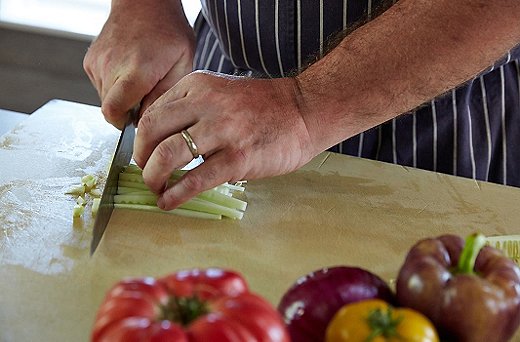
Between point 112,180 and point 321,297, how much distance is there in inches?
21.2

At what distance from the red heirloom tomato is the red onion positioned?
0.38 feet

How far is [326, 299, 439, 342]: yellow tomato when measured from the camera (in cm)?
66

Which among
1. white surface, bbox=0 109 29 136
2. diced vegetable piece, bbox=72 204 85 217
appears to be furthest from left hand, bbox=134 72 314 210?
white surface, bbox=0 109 29 136

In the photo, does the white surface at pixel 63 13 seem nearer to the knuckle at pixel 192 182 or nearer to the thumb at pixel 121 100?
the thumb at pixel 121 100

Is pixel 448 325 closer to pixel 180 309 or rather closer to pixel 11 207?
pixel 180 309

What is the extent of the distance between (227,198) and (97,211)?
0.62 feet

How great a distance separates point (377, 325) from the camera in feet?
2.19

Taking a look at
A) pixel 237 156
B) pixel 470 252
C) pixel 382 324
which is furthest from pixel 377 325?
pixel 237 156

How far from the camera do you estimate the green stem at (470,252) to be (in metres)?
0.73

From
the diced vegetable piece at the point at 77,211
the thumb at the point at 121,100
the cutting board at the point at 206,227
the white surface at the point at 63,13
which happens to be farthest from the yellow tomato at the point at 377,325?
the white surface at the point at 63,13

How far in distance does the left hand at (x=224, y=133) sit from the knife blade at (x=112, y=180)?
0.18 ft

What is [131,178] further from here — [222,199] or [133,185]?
[222,199]

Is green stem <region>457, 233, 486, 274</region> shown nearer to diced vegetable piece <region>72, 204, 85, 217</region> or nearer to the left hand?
the left hand

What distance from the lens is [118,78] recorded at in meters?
1.38
